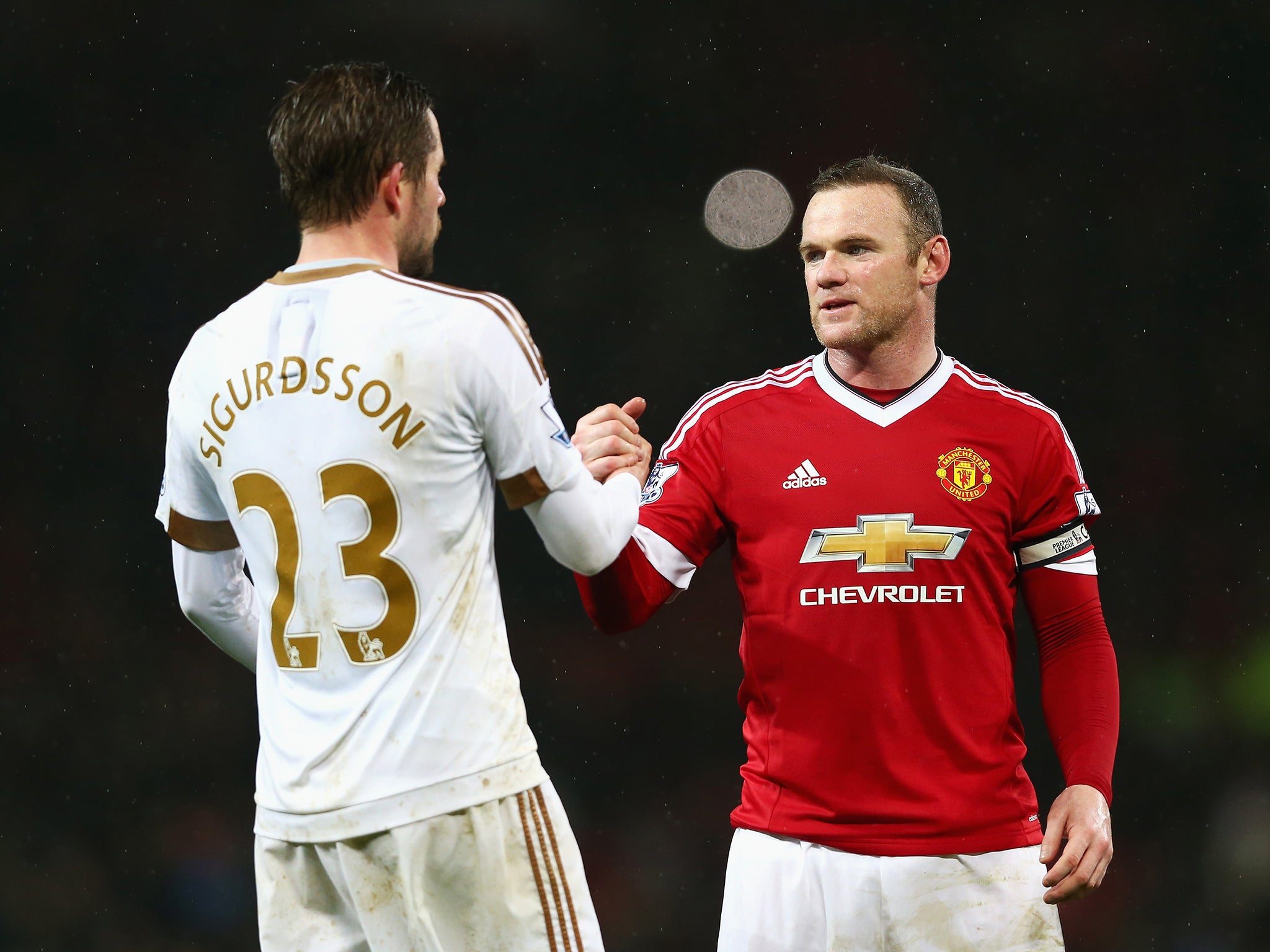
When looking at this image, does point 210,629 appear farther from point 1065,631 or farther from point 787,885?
point 1065,631

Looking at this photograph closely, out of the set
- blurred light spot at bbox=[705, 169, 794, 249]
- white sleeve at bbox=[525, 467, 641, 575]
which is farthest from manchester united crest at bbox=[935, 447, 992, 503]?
blurred light spot at bbox=[705, 169, 794, 249]

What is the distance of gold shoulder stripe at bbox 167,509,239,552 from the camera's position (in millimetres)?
1743

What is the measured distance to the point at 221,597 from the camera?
182cm

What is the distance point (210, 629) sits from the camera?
185cm

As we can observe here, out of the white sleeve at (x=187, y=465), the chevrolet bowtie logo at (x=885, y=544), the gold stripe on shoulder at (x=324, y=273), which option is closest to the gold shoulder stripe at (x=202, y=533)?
the white sleeve at (x=187, y=465)

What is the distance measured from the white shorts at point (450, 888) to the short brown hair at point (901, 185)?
1.37 m

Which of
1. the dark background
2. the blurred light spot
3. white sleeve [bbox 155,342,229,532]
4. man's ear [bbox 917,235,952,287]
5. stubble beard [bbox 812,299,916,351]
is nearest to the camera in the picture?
white sleeve [bbox 155,342,229,532]

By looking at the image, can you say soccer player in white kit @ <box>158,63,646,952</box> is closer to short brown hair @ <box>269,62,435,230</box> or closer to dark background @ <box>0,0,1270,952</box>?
short brown hair @ <box>269,62,435,230</box>

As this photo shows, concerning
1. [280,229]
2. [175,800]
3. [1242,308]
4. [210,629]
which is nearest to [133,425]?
[280,229]

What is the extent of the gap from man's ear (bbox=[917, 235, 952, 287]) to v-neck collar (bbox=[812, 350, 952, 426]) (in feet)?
0.55

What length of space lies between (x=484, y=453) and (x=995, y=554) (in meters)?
1.06

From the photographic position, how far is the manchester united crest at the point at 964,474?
2258 mm

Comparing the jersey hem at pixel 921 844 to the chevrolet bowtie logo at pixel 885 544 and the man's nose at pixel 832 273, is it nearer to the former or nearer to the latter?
the chevrolet bowtie logo at pixel 885 544

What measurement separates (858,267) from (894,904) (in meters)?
1.12
